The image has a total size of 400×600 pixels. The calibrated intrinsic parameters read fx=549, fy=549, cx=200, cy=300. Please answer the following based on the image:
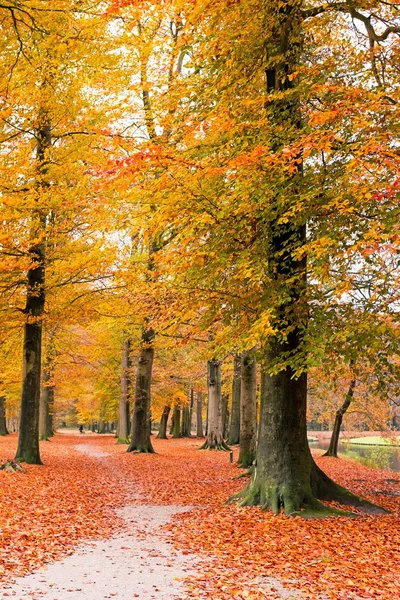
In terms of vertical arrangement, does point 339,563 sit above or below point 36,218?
below

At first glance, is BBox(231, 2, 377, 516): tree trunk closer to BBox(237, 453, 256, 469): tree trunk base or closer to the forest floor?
the forest floor

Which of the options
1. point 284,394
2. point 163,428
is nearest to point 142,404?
point 284,394

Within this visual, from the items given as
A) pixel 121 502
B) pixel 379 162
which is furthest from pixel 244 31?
pixel 121 502

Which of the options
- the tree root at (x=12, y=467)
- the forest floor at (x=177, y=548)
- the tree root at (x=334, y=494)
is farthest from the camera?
the tree root at (x=12, y=467)

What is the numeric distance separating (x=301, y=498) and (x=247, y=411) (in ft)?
23.6

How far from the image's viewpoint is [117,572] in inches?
238

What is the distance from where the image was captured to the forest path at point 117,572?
5.28m

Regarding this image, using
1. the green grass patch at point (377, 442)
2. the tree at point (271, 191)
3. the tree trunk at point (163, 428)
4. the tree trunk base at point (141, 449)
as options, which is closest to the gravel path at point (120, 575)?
the tree at point (271, 191)

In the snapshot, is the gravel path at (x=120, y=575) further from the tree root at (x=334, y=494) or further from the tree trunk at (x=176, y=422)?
the tree trunk at (x=176, y=422)

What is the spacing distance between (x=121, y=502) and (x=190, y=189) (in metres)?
6.04

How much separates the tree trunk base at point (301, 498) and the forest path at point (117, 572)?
2081mm

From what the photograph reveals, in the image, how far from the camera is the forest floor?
5.48 metres

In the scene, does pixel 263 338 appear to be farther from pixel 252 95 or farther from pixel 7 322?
pixel 7 322

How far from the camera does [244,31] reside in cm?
916
